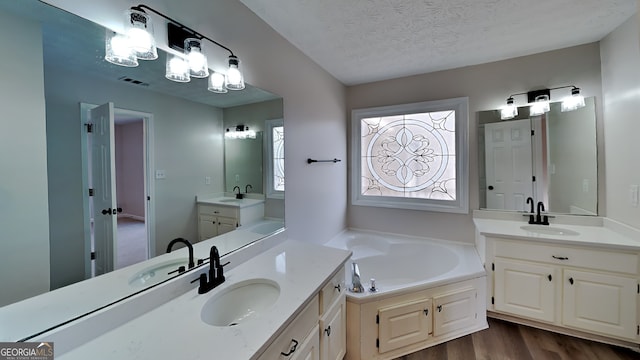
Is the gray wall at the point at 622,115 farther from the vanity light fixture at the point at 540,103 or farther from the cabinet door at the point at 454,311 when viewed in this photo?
the cabinet door at the point at 454,311

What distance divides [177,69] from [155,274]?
3.22 feet

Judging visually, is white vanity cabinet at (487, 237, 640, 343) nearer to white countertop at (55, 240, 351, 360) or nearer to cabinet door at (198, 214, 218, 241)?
white countertop at (55, 240, 351, 360)

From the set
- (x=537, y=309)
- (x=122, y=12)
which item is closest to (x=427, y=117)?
(x=537, y=309)

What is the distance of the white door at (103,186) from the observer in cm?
92

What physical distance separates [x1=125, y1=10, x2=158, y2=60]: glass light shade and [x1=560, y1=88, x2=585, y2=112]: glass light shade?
3296 mm

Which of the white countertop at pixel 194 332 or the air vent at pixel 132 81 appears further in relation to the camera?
the air vent at pixel 132 81

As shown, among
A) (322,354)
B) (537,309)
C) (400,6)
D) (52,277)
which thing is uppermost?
(400,6)

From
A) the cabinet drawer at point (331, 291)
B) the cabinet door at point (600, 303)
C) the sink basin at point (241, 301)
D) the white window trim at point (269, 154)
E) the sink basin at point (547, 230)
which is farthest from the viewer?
the sink basin at point (547, 230)

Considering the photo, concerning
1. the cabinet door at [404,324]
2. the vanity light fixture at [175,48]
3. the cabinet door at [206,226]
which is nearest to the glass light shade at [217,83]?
the vanity light fixture at [175,48]

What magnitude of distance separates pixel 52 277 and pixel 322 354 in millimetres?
1212

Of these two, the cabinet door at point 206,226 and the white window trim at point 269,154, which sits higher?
the white window trim at point 269,154

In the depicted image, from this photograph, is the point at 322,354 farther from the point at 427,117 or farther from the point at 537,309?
the point at 427,117

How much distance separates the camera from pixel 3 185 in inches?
28.5
